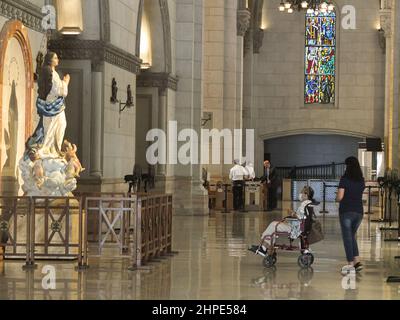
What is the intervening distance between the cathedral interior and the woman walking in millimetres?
92

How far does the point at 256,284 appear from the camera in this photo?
43.4 feet

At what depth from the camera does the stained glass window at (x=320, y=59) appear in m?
48.1

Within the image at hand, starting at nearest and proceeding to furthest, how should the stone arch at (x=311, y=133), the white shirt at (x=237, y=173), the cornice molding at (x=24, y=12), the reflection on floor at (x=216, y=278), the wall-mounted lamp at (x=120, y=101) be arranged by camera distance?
1. the reflection on floor at (x=216, y=278)
2. the cornice molding at (x=24, y=12)
3. the wall-mounted lamp at (x=120, y=101)
4. the white shirt at (x=237, y=173)
5. the stone arch at (x=311, y=133)

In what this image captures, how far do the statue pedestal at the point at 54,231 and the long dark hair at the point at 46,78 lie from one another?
5.10 ft

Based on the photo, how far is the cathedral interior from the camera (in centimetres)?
1379

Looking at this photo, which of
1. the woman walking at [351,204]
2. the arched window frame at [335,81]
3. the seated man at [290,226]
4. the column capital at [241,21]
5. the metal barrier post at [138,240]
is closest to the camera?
the metal barrier post at [138,240]

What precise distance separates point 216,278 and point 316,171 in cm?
3501

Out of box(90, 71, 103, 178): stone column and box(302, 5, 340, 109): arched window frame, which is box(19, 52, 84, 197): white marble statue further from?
box(302, 5, 340, 109): arched window frame

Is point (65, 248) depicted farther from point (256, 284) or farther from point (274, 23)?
point (274, 23)

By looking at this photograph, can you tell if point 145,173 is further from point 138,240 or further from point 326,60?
point 326,60

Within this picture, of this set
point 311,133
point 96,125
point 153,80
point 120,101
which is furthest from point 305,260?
point 311,133

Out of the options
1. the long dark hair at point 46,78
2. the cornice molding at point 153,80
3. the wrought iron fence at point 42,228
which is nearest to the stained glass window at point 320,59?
the cornice molding at point 153,80

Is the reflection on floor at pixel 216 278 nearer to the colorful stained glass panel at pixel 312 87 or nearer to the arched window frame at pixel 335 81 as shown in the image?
the arched window frame at pixel 335 81
